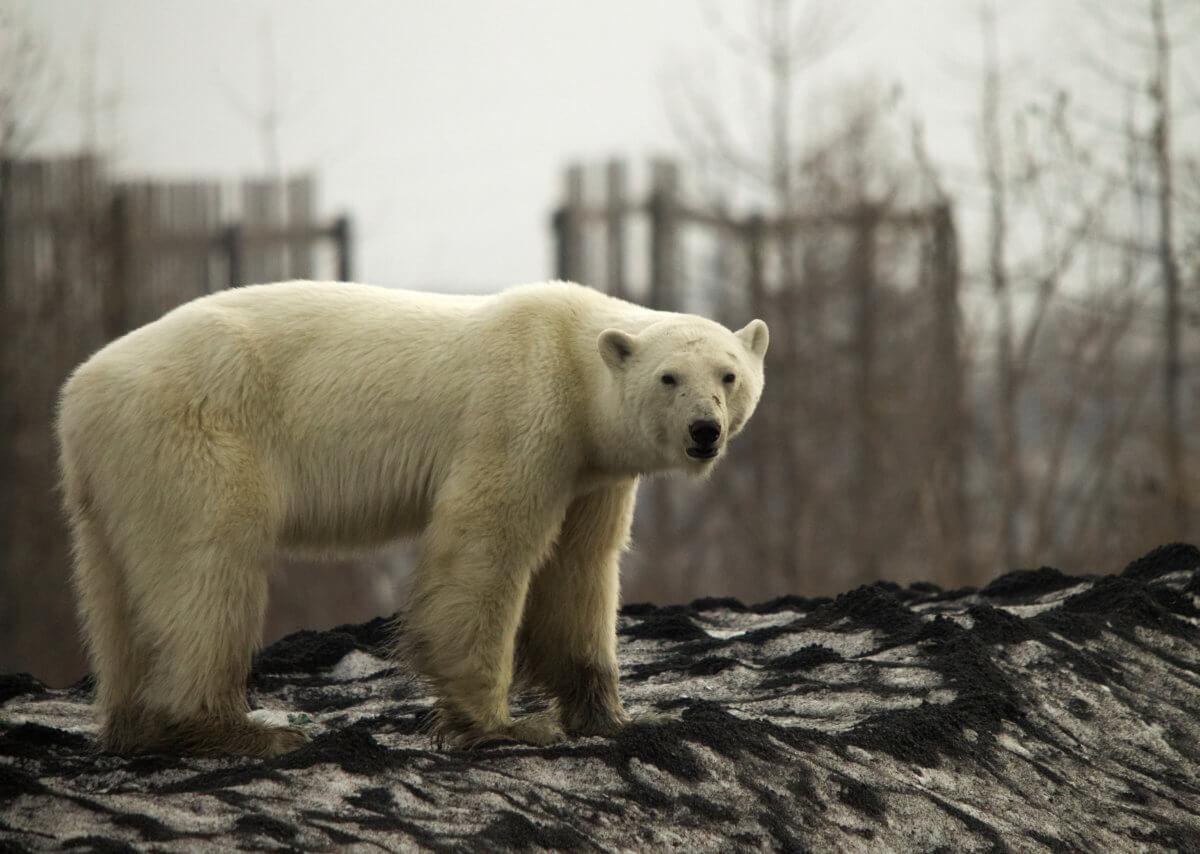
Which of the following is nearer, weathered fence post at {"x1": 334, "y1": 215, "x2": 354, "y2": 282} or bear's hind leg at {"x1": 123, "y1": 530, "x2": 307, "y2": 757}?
bear's hind leg at {"x1": 123, "y1": 530, "x2": 307, "y2": 757}

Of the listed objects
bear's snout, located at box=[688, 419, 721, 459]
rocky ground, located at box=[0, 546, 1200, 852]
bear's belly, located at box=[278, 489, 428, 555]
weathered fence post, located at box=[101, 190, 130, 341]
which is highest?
weathered fence post, located at box=[101, 190, 130, 341]

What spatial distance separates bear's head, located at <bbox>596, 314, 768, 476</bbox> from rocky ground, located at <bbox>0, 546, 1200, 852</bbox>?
0.92 metres

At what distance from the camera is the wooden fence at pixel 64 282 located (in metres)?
11.5

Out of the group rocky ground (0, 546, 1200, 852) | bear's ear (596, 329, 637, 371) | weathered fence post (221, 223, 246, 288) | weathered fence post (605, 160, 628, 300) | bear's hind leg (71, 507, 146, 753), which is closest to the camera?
rocky ground (0, 546, 1200, 852)

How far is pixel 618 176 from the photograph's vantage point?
15336mm

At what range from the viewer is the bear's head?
4.17 meters

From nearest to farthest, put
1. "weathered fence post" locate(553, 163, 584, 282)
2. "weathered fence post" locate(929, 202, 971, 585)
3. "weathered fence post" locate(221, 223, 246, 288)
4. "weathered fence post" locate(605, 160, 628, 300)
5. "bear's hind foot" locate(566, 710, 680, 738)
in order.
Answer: "bear's hind foot" locate(566, 710, 680, 738) < "weathered fence post" locate(221, 223, 246, 288) < "weathered fence post" locate(929, 202, 971, 585) < "weathered fence post" locate(553, 163, 584, 282) < "weathered fence post" locate(605, 160, 628, 300)

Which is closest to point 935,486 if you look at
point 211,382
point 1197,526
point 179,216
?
point 1197,526

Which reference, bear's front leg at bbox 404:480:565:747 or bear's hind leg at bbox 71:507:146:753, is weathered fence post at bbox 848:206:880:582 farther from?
bear's hind leg at bbox 71:507:146:753

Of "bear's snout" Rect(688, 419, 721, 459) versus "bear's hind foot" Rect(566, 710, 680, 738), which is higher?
"bear's snout" Rect(688, 419, 721, 459)

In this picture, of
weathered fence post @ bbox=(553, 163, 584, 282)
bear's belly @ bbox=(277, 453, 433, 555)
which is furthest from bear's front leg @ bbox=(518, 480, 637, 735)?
weathered fence post @ bbox=(553, 163, 584, 282)

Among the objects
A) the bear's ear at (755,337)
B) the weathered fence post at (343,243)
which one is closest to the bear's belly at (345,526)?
the bear's ear at (755,337)

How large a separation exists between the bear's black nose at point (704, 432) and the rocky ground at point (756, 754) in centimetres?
98

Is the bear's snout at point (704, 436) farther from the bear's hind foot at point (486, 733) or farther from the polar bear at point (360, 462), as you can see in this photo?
the bear's hind foot at point (486, 733)
